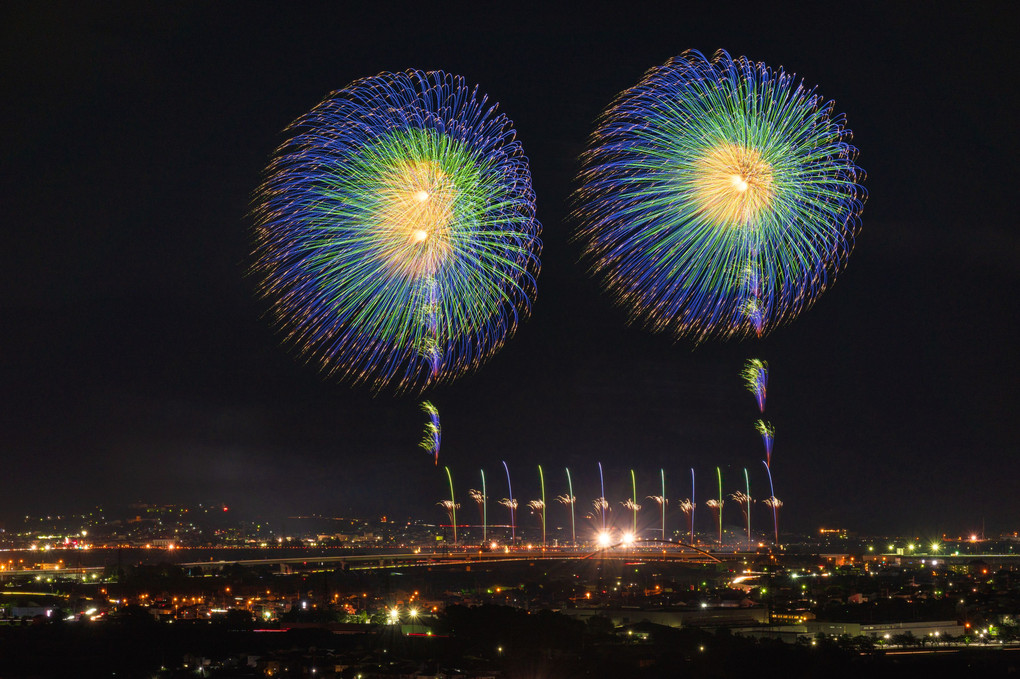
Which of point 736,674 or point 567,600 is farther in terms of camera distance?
point 567,600

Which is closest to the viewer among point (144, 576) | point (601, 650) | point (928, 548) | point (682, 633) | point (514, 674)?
point (514, 674)

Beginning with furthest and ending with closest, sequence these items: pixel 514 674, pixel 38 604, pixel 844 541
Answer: pixel 844 541, pixel 38 604, pixel 514 674

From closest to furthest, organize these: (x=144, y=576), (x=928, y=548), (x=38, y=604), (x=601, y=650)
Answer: (x=601, y=650)
(x=38, y=604)
(x=144, y=576)
(x=928, y=548)

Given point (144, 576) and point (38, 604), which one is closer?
point (38, 604)

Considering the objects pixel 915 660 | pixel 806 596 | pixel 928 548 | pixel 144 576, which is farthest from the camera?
pixel 928 548

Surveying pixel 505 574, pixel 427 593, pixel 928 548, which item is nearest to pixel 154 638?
pixel 427 593

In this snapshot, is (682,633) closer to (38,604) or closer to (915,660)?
(915,660)

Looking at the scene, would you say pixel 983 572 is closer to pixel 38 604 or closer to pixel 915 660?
pixel 915 660

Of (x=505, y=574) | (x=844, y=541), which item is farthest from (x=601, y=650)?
(x=844, y=541)
